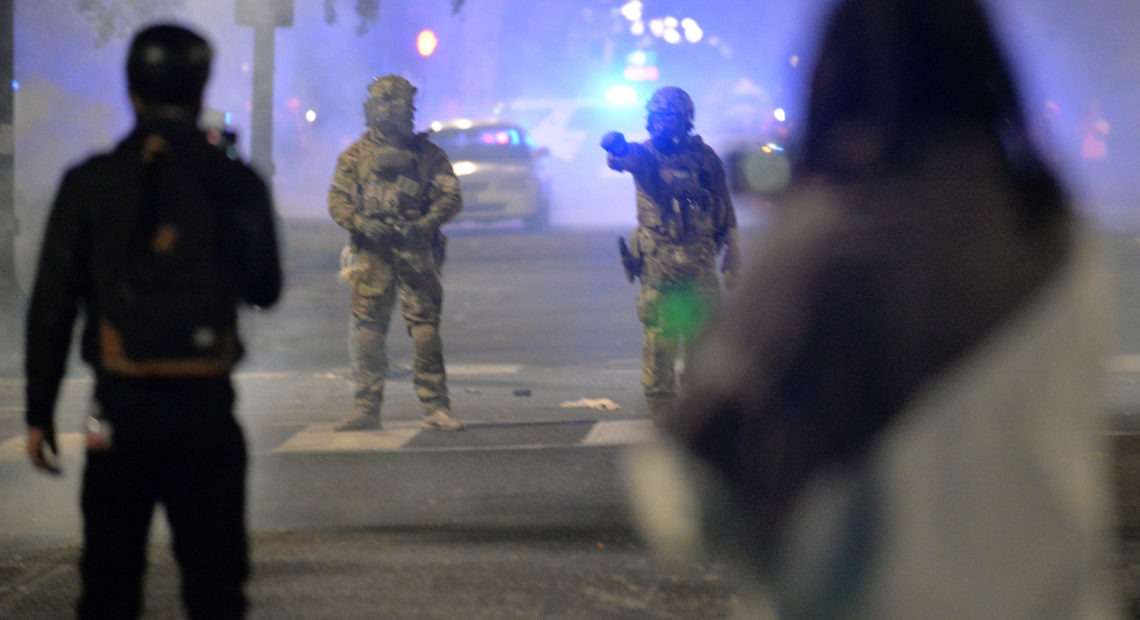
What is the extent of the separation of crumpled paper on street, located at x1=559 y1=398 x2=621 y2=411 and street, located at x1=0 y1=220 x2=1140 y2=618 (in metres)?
0.03

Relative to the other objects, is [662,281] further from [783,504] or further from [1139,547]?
[783,504]

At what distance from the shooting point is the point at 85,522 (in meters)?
3.42

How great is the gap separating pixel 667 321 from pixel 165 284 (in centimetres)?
581

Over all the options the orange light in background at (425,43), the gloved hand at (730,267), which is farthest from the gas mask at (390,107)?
the orange light in background at (425,43)

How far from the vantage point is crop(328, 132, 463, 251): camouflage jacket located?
8570mm

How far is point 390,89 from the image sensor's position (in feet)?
27.8

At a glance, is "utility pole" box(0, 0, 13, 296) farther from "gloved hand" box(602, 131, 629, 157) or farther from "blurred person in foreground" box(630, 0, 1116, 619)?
"blurred person in foreground" box(630, 0, 1116, 619)

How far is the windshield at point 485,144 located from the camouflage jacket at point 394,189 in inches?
592

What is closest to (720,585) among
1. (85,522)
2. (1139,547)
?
(1139,547)

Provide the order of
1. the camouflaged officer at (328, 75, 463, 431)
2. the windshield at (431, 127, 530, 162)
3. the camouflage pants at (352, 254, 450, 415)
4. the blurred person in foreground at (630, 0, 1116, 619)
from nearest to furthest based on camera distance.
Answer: the blurred person in foreground at (630, 0, 1116, 619)
the camouflaged officer at (328, 75, 463, 431)
the camouflage pants at (352, 254, 450, 415)
the windshield at (431, 127, 530, 162)

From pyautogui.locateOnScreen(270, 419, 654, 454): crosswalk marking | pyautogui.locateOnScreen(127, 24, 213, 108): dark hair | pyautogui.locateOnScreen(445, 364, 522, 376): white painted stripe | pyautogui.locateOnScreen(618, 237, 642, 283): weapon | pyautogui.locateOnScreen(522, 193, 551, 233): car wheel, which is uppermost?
pyautogui.locateOnScreen(127, 24, 213, 108): dark hair

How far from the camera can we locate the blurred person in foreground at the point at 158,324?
11.0ft

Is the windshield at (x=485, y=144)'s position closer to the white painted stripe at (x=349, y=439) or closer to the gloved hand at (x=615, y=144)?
the white painted stripe at (x=349, y=439)

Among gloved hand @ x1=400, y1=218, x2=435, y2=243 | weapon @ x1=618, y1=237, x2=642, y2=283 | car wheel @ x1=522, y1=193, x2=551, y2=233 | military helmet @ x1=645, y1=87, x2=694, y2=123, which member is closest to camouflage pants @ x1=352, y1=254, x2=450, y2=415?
gloved hand @ x1=400, y1=218, x2=435, y2=243
